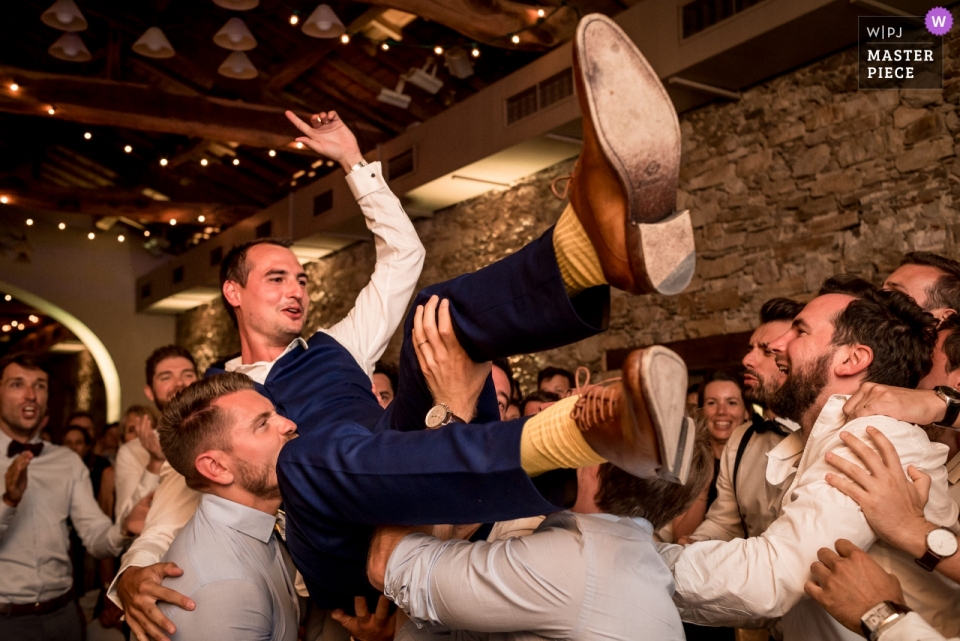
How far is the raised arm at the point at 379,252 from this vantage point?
272 cm

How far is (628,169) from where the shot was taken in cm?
135

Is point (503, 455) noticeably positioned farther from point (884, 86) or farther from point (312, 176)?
point (312, 176)

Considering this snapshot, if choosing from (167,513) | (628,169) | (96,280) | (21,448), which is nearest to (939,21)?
(628,169)

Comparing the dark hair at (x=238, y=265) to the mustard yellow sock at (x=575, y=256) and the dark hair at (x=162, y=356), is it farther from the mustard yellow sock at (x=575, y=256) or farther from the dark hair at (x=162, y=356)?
the mustard yellow sock at (x=575, y=256)

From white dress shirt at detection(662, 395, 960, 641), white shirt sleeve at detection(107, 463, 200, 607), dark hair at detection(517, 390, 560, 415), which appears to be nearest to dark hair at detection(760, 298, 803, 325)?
white dress shirt at detection(662, 395, 960, 641)

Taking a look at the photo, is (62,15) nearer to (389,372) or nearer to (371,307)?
(389,372)

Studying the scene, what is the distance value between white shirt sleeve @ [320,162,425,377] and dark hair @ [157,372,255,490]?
1.89 ft

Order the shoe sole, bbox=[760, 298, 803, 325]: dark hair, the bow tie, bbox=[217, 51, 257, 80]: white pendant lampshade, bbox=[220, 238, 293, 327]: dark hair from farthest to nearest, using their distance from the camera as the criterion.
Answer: bbox=[217, 51, 257, 80]: white pendant lampshade, the bow tie, bbox=[760, 298, 803, 325]: dark hair, bbox=[220, 238, 293, 327]: dark hair, the shoe sole

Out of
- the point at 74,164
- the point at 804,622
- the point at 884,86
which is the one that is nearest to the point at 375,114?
the point at 884,86

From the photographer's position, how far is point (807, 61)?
196 inches

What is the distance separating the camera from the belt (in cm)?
356

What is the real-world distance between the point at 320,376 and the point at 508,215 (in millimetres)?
5001

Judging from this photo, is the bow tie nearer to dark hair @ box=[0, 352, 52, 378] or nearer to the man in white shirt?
dark hair @ box=[0, 352, 52, 378]

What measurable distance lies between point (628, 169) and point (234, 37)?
5.54 m
